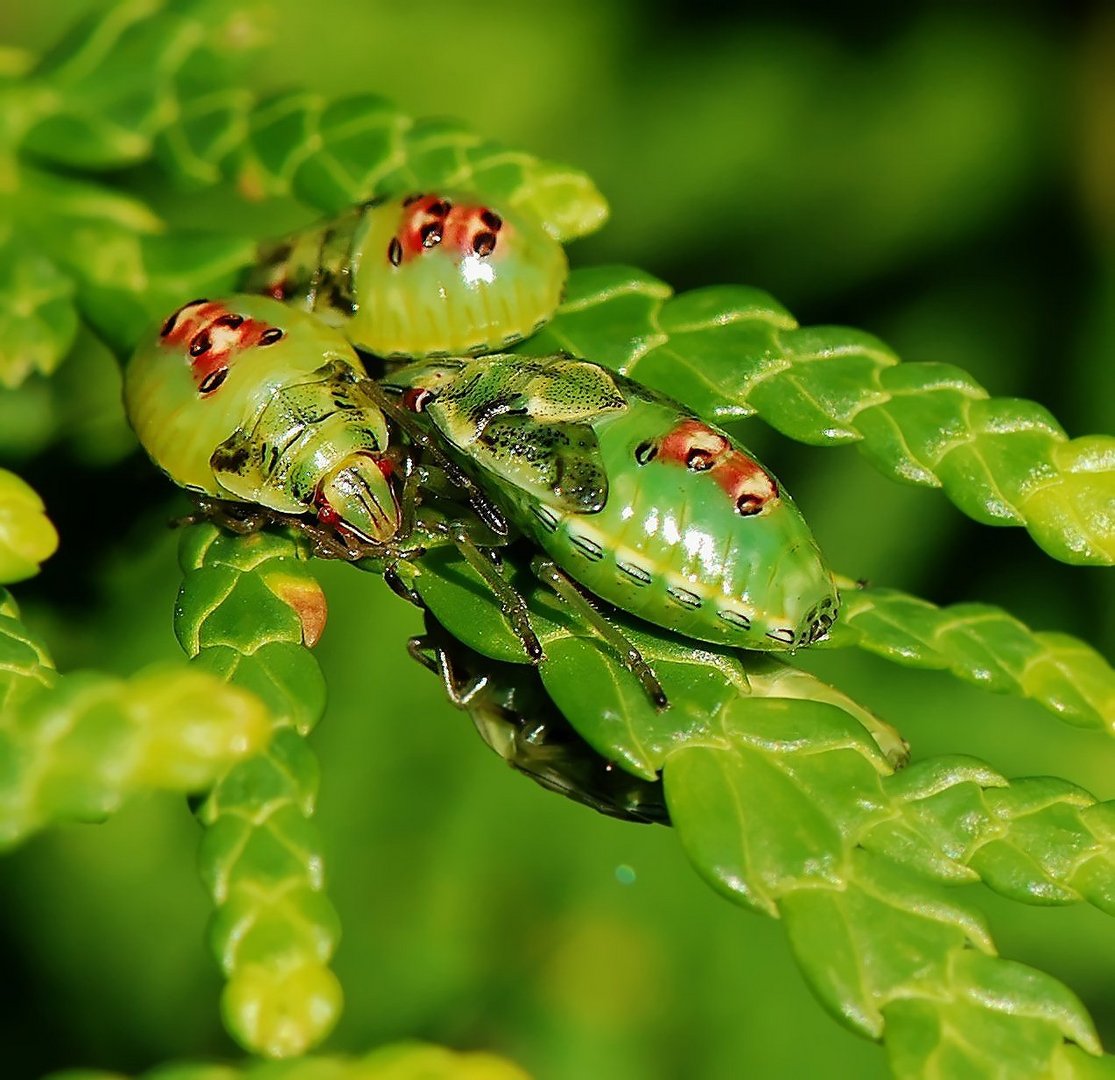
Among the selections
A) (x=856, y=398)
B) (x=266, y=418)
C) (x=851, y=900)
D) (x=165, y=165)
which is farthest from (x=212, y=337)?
(x=851, y=900)

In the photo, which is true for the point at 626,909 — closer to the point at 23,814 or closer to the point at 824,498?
the point at 824,498

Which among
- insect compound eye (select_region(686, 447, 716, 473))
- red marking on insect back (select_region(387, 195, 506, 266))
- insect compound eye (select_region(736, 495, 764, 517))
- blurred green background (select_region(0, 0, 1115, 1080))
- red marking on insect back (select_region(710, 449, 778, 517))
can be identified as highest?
red marking on insect back (select_region(387, 195, 506, 266))

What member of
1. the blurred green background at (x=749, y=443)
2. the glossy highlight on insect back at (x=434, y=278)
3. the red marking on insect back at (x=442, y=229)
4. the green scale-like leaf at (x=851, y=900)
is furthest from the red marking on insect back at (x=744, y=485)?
the blurred green background at (x=749, y=443)

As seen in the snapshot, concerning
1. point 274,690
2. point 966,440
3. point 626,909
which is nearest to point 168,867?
point 626,909

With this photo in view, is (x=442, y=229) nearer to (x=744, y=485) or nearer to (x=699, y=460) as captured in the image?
(x=699, y=460)

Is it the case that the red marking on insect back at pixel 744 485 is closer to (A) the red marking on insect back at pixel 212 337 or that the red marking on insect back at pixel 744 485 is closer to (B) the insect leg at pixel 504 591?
(B) the insect leg at pixel 504 591

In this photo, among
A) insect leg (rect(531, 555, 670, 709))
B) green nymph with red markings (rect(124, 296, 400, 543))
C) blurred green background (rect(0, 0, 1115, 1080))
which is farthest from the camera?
blurred green background (rect(0, 0, 1115, 1080))

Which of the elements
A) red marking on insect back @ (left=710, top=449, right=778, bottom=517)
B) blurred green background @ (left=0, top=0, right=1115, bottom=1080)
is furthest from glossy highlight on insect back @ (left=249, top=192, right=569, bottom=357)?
blurred green background @ (left=0, top=0, right=1115, bottom=1080)

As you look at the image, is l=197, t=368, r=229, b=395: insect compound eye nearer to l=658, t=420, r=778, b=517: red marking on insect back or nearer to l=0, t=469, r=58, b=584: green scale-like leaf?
l=0, t=469, r=58, b=584: green scale-like leaf
